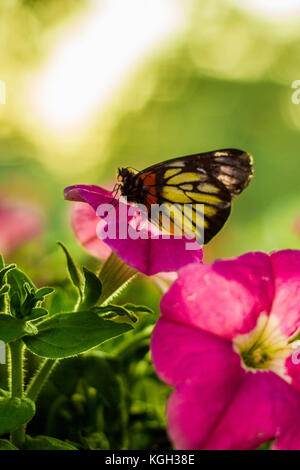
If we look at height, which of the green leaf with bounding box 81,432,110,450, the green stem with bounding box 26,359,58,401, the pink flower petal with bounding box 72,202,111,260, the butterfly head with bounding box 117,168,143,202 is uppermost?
the butterfly head with bounding box 117,168,143,202

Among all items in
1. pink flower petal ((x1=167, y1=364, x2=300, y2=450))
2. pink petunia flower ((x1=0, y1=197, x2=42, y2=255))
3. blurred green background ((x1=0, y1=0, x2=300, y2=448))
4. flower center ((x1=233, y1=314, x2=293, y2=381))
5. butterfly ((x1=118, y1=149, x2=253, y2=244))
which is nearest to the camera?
pink flower petal ((x1=167, y1=364, x2=300, y2=450))

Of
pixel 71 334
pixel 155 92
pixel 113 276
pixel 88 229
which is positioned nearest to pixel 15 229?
pixel 88 229

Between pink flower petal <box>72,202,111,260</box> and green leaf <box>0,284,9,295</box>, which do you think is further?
pink flower petal <box>72,202,111,260</box>

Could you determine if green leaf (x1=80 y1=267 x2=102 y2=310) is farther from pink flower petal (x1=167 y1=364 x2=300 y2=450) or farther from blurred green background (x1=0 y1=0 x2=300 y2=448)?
blurred green background (x1=0 y1=0 x2=300 y2=448)

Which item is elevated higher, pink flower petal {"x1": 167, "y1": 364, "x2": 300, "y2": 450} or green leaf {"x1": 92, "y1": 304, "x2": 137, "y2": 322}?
green leaf {"x1": 92, "y1": 304, "x2": 137, "y2": 322}

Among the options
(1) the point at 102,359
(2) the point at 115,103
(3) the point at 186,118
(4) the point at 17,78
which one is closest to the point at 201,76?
(3) the point at 186,118

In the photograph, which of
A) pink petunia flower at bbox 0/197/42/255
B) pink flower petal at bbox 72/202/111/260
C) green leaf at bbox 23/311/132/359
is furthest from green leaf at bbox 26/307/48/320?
pink petunia flower at bbox 0/197/42/255
